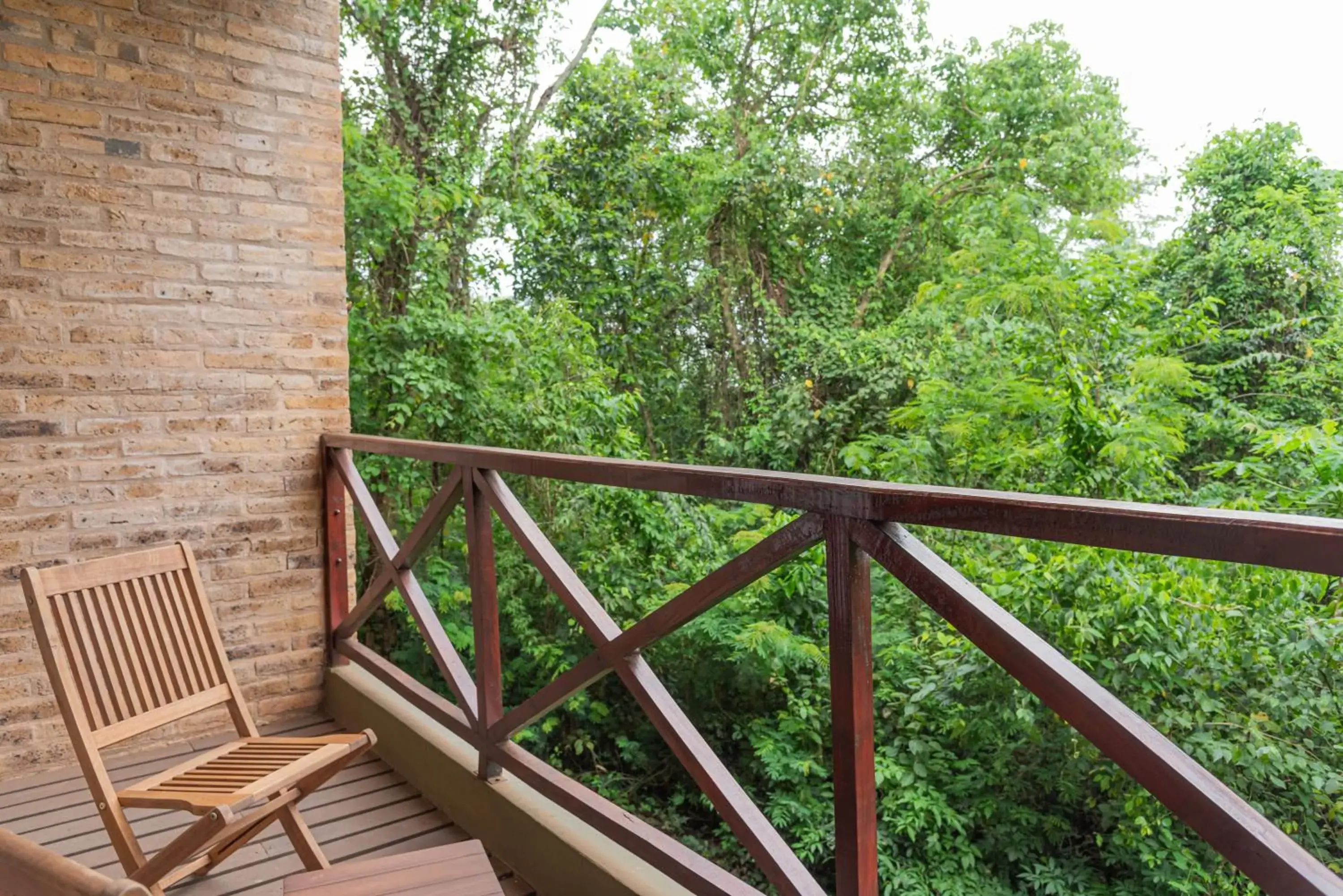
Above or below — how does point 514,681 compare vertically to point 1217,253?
below

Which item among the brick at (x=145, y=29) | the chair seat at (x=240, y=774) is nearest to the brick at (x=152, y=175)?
the brick at (x=145, y=29)

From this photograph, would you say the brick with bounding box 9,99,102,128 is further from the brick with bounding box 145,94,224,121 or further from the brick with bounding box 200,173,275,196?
the brick with bounding box 200,173,275,196

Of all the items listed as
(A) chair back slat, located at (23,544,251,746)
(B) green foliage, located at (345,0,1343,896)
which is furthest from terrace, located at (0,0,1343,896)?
(B) green foliage, located at (345,0,1343,896)

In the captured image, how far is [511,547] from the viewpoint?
5344 mm

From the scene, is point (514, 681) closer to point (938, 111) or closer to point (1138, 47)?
point (938, 111)

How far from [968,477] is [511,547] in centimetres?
264

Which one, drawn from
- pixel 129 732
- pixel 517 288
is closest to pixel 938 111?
pixel 517 288

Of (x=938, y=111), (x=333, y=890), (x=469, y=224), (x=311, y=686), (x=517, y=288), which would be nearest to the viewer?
(x=333, y=890)

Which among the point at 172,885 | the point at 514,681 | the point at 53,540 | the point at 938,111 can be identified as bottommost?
the point at 514,681

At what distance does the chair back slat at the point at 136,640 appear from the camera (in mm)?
1979

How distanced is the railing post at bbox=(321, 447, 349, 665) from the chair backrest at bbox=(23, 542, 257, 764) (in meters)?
1.08

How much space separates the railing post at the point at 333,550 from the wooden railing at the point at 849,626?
1.05 m

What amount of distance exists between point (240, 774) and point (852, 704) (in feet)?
4.34

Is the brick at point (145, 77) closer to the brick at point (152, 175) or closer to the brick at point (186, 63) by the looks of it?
the brick at point (186, 63)
